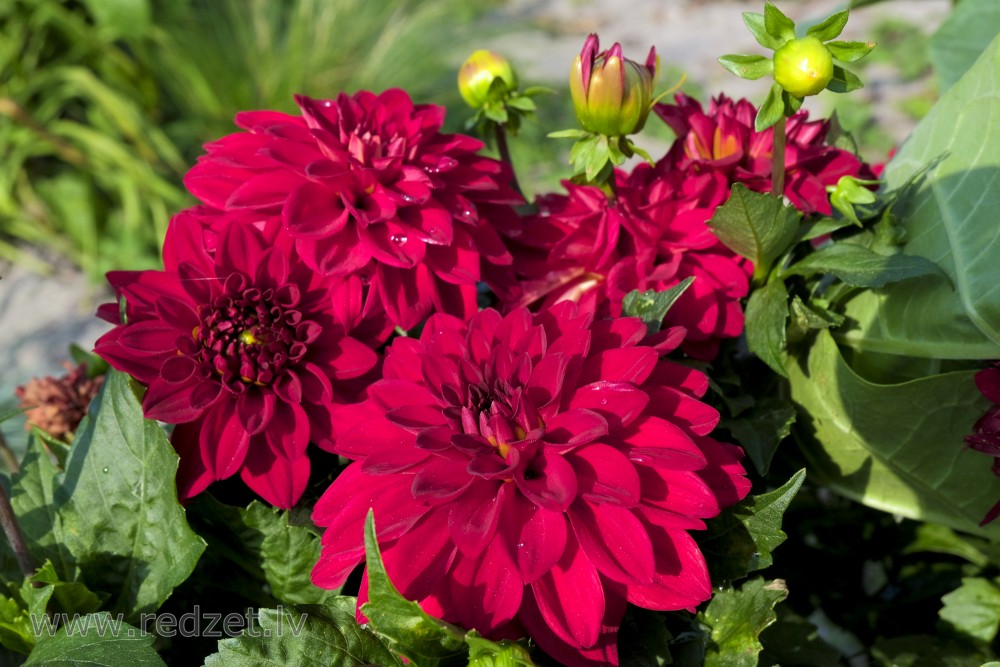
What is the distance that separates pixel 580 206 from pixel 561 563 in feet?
0.82

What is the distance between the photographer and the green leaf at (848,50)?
47 centimetres

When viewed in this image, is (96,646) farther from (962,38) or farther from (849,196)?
(962,38)

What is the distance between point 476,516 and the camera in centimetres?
42

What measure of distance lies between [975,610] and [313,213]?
0.51 m

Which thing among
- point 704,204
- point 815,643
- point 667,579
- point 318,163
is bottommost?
point 815,643

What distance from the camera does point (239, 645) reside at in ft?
1.48

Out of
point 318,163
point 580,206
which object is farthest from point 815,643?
point 318,163

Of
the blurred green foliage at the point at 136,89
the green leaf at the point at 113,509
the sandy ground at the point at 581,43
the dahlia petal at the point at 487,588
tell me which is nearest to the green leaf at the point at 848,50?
the dahlia petal at the point at 487,588

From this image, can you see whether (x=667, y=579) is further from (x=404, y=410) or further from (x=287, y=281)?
(x=287, y=281)

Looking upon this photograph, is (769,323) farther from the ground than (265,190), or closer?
closer

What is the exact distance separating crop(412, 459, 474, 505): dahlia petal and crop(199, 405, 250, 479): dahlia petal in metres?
0.12

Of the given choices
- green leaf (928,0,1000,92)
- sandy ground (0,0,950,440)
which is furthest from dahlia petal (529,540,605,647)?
sandy ground (0,0,950,440)

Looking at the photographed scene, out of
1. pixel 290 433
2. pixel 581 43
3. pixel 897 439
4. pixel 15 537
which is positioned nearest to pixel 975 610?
pixel 897 439

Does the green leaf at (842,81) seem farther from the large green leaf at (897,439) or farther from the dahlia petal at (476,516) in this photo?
the dahlia petal at (476,516)
